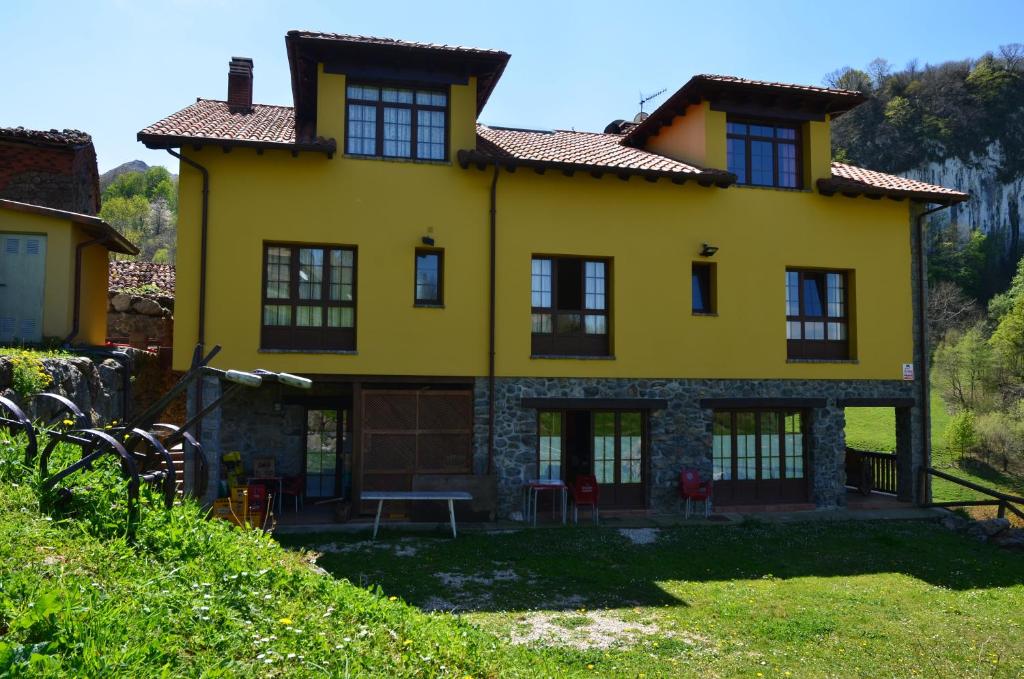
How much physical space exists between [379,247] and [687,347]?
6.24m

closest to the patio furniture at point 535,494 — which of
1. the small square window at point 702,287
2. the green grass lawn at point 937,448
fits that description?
the small square window at point 702,287

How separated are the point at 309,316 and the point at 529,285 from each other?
160 inches

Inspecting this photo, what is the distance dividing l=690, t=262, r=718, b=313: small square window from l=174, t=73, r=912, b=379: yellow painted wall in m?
0.27

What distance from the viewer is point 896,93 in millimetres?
62094

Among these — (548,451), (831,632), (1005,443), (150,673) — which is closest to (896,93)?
(1005,443)

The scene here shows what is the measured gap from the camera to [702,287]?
14.3 meters

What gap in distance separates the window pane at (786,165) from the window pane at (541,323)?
19.2 ft

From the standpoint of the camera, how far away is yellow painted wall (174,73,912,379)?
1212 centimetres

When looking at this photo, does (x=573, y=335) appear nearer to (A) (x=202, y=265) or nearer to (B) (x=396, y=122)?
(B) (x=396, y=122)

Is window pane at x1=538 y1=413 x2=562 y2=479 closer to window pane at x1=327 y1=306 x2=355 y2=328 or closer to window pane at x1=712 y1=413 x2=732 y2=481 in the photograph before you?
Result: window pane at x1=712 y1=413 x2=732 y2=481

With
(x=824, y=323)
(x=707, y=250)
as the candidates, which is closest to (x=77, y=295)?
(x=707, y=250)

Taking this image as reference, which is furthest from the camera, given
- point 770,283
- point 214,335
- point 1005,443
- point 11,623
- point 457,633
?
point 1005,443

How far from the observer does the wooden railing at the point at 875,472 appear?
16.0m

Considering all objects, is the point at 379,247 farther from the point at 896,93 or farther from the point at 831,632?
the point at 896,93
